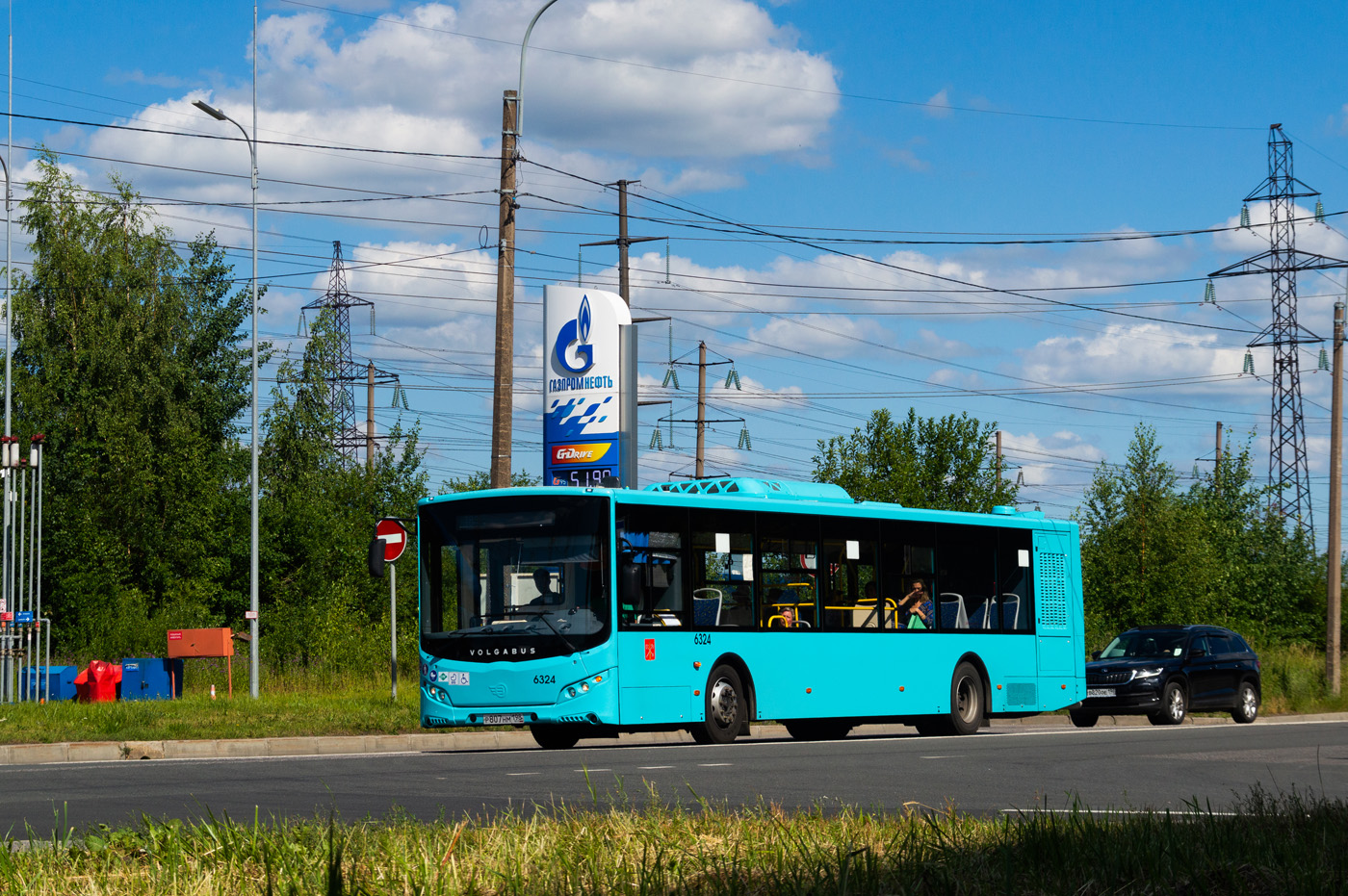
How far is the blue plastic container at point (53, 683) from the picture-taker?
3334 centimetres

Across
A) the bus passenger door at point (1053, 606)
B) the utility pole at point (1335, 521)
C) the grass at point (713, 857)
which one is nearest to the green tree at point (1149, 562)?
the utility pole at point (1335, 521)

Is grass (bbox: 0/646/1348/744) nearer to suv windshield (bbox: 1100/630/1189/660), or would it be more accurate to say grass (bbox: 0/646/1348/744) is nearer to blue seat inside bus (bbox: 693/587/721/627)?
blue seat inside bus (bbox: 693/587/721/627)

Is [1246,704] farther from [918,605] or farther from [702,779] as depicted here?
[702,779]

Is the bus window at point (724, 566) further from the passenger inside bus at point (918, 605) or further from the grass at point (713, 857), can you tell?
the grass at point (713, 857)

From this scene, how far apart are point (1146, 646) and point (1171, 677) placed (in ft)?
2.83

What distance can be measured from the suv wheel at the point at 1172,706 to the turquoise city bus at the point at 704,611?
5302 millimetres

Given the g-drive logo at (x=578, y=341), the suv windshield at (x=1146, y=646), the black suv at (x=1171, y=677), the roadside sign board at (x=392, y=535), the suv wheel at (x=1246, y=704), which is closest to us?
the roadside sign board at (x=392, y=535)

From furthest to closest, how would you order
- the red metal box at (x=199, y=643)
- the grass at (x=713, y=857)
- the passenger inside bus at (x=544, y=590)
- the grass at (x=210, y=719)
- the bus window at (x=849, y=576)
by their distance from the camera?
the red metal box at (x=199, y=643) < the bus window at (x=849, y=576) < the grass at (x=210, y=719) < the passenger inside bus at (x=544, y=590) < the grass at (x=713, y=857)

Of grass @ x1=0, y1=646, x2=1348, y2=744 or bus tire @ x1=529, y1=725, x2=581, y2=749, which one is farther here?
grass @ x1=0, y1=646, x2=1348, y2=744

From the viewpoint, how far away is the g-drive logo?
27141 millimetres

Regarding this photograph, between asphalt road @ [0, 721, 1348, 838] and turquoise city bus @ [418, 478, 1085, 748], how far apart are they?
0.68 m

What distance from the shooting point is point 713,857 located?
19.6 feet

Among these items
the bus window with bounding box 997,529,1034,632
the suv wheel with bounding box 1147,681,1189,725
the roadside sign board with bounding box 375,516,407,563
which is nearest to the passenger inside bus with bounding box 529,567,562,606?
the roadside sign board with bounding box 375,516,407,563

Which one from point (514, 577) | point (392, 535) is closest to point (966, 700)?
point (514, 577)
